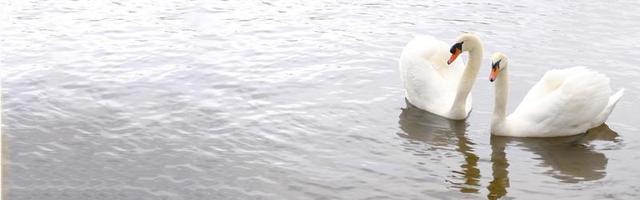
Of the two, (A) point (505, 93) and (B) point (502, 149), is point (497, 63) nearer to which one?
(A) point (505, 93)

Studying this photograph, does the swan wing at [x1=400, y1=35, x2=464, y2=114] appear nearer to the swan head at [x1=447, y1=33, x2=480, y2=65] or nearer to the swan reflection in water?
the swan reflection in water

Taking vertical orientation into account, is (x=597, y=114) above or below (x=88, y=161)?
above

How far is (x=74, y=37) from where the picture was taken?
11797 millimetres

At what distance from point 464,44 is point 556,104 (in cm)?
120

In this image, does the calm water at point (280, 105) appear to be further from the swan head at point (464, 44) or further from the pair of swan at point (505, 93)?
the swan head at point (464, 44)

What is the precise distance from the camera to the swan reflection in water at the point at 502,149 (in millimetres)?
7082

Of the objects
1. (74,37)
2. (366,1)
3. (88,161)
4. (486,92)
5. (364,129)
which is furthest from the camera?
(366,1)

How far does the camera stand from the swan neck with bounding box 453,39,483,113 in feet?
28.3

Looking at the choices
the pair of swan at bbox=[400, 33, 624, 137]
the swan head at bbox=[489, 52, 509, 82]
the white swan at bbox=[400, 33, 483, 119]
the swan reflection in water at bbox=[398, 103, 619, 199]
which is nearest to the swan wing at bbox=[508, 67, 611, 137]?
the pair of swan at bbox=[400, 33, 624, 137]

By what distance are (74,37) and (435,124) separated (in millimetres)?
5701

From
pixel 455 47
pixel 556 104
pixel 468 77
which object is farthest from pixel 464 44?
pixel 556 104

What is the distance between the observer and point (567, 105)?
797 cm

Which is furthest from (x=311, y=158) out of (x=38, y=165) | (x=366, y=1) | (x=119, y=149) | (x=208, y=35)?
(x=366, y=1)

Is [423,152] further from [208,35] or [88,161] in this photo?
[208,35]
